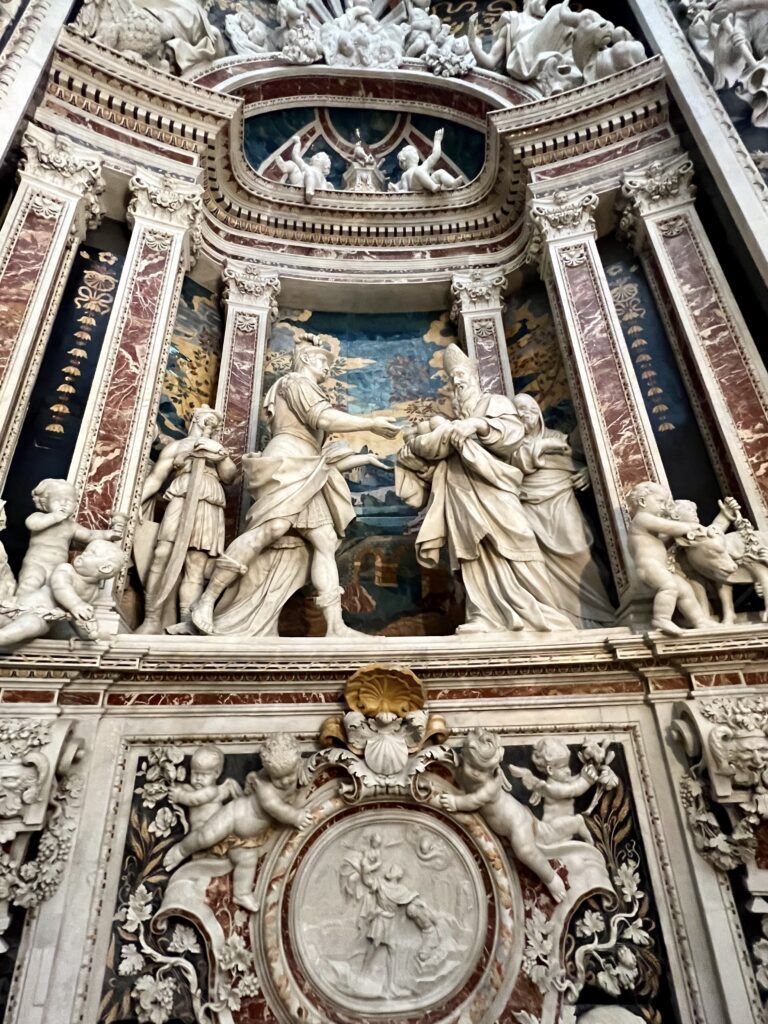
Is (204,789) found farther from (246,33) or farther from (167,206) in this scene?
(246,33)

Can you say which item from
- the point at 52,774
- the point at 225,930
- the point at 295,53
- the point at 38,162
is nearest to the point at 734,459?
the point at 225,930

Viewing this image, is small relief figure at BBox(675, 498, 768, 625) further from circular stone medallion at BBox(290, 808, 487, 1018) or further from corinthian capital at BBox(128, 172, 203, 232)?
corinthian capital at BBox(128, 172, 203, 232)

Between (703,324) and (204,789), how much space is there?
590 centimetres

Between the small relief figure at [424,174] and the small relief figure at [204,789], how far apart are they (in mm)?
8042

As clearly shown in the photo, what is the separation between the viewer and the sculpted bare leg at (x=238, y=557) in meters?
5.75

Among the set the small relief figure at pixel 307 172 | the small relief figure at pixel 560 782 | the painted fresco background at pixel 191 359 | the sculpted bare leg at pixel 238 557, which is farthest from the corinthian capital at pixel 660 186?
the small relief figure at pixel 560 782

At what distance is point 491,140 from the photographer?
9430 millimetres

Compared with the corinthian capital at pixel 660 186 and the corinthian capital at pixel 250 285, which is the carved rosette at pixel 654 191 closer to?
the corinthian capital at pixel 660 186

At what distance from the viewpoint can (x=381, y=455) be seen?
8.28 metres

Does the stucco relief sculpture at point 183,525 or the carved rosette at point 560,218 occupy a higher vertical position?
the carved rosette at point 560,218

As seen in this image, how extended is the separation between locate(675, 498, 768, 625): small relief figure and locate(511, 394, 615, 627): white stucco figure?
898mm

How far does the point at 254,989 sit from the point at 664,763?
9.78ft

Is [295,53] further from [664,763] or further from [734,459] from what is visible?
[664,763]

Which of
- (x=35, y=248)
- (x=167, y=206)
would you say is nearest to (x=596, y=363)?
(x=167, y=206)
